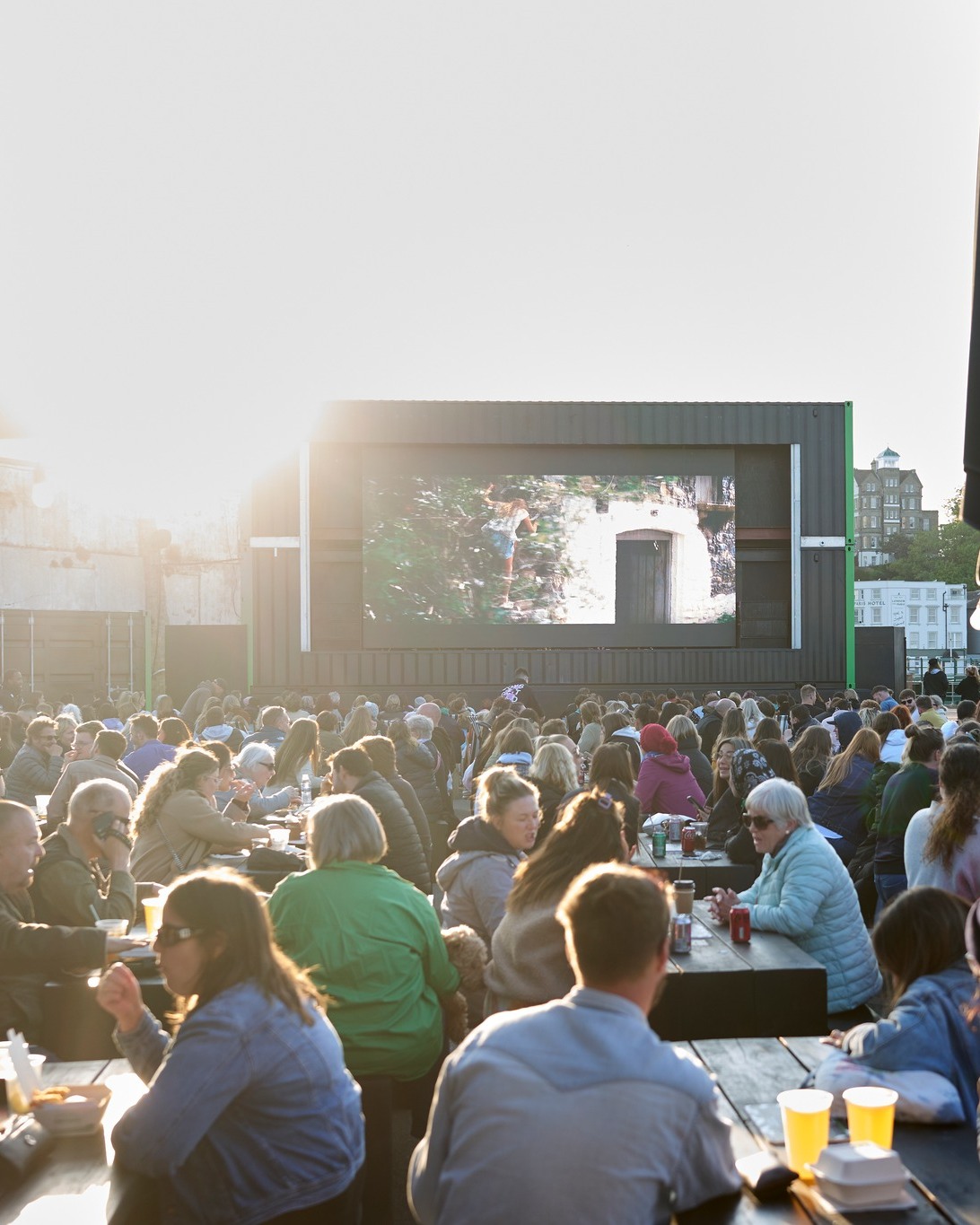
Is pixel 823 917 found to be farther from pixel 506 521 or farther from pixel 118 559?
pixel 118 559

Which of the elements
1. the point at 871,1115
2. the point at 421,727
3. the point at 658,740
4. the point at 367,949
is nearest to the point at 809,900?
the point at 367,949

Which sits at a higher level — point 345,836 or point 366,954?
point 345,836

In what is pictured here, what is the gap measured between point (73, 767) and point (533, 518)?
16.0 meters

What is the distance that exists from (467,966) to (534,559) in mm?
18978

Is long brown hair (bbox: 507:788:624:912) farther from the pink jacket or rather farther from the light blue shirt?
the pink jacket

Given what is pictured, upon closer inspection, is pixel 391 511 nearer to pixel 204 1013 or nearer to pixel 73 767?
pixel 73 767

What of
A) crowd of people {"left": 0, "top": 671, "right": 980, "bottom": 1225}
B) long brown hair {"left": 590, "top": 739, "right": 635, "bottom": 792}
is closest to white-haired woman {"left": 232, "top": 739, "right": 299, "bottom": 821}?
crowd of people {"left": 0, "top": 671, "right": 980, "bottom": 1225}

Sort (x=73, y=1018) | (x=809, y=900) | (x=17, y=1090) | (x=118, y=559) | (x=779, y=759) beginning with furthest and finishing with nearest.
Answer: (x=118, y=559), (x=779, y=759), (x=809, y=900), (x=73, y=1018), (x=17, y=1090)

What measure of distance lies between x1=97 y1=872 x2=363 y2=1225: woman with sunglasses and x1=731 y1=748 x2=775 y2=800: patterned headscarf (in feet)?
Result: 15.8

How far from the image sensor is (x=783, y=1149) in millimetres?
3031

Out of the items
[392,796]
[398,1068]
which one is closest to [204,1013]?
[398,1068]

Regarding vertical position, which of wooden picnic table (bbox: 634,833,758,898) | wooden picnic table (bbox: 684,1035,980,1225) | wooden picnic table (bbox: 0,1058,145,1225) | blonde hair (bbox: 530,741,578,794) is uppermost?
blonde hair (bbox: 530,741,578,794)

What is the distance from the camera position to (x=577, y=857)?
13.6ft

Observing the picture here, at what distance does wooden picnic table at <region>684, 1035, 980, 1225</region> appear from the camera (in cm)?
268
